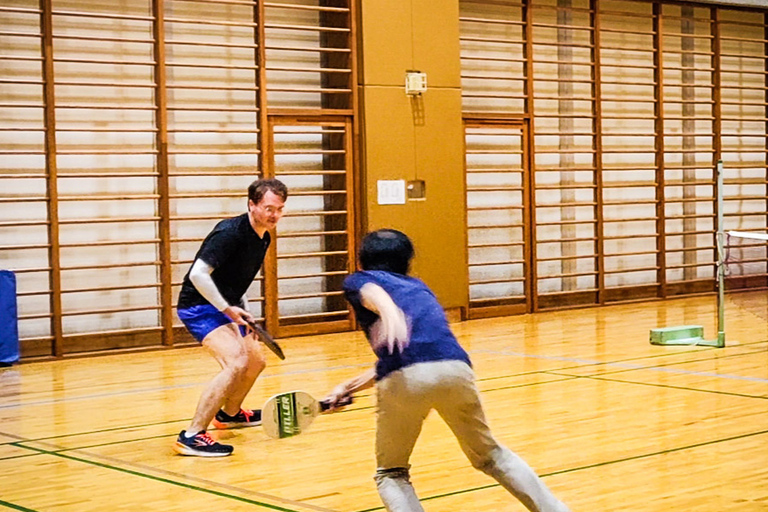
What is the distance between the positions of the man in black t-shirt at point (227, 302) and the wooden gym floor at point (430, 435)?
246 millimetres

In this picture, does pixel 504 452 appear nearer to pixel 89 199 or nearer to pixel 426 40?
pixel 89 199

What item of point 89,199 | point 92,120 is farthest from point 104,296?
→ point 92,120

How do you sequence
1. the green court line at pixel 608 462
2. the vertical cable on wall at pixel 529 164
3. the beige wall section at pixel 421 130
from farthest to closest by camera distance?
the vertical cable on wall at pixel 529 164, the beige wall section at pixel 421 130, the green court line at pixel 608 462

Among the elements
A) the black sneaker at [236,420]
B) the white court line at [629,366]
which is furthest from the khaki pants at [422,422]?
the white court line at [629,366]

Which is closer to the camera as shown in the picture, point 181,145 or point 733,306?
point 181,145

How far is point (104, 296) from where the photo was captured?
37.2 ft

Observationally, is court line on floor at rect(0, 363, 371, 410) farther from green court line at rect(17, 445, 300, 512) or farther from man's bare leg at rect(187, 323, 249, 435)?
man's bare leg at rect(187, 323, 249, 435)

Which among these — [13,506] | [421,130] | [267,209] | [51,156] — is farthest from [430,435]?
[421,130]

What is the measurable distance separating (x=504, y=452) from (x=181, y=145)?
848 centimetres

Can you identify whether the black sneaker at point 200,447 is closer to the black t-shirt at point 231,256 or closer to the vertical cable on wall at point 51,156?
the black t-shirt at point 231,256

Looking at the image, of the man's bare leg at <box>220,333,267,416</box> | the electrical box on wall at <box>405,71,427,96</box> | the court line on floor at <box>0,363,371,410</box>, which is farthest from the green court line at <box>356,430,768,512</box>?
the electrical box on wall at <box>405,71,427,96</box>

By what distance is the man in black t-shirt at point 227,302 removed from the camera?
20.9ft

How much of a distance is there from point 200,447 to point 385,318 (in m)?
2.99

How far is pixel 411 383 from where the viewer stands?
3.81 metres
